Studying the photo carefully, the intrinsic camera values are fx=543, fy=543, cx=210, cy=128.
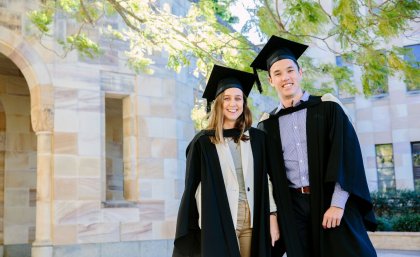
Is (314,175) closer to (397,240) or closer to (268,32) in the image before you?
(268,32)

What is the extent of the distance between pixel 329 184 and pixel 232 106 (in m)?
0.93

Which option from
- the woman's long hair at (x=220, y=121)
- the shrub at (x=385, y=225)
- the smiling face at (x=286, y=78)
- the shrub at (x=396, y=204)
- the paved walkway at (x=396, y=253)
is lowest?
the paved walkway at (x=396, y=253)

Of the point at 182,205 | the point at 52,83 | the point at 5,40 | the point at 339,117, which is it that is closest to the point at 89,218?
the point at 52,83

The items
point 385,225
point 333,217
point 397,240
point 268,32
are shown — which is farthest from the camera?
point 385,225

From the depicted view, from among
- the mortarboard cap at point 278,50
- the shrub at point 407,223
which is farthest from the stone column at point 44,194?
the shrub at point 407,223

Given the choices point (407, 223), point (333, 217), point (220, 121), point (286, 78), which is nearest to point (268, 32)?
point (286, 78)

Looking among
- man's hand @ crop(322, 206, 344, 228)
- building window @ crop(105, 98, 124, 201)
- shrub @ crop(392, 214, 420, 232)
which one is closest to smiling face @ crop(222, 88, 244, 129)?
man's hand @ crop(322, 206, 344, 228)

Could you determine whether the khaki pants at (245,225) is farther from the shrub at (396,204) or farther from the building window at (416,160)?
the building window at (416,160)

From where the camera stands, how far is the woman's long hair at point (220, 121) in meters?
A: 4.07

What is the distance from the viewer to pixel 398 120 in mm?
18062

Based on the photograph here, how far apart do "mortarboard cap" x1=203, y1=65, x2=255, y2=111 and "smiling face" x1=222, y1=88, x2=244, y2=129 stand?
0.07 m

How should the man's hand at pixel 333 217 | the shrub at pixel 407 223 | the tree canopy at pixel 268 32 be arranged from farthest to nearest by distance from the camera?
the shrub at pixel 407 223
the tree canopy at pixel 268 32
the man's hand at pixel 333 217

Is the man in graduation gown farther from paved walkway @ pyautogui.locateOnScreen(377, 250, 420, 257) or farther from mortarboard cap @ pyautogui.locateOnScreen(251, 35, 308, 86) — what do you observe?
paved walkway @ pyautogui.locateOnScreen(377, 250, 420, 257)

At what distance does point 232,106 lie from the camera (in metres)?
4.14
